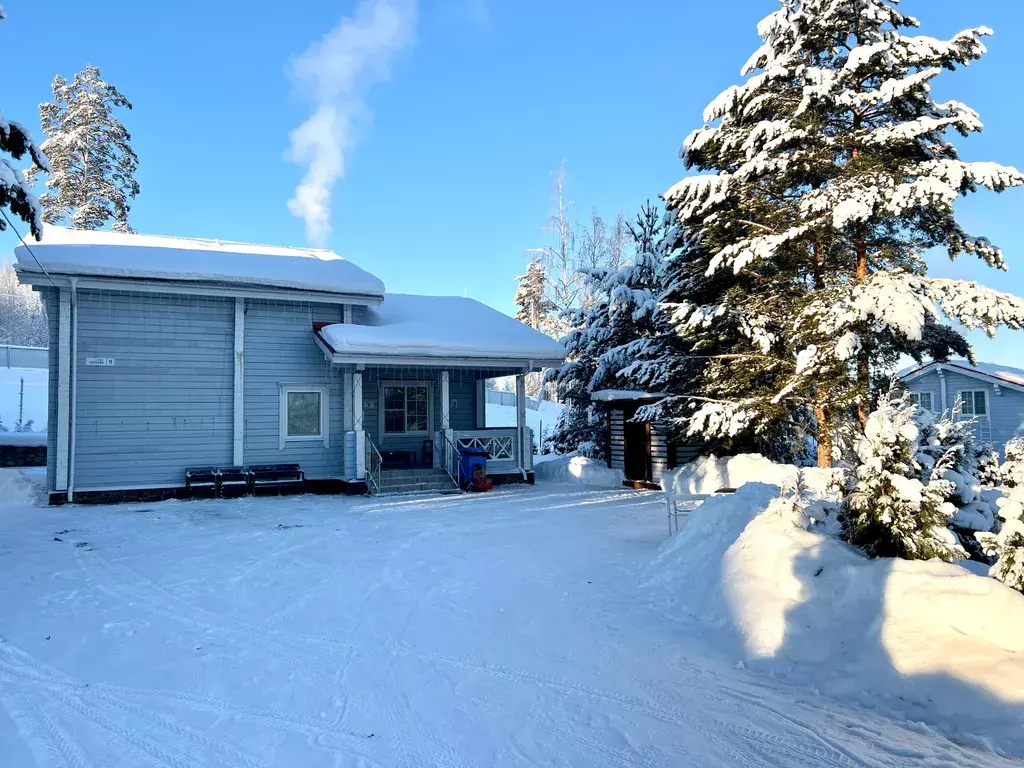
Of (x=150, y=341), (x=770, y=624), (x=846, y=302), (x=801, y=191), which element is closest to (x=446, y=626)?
(x=770, y=624)

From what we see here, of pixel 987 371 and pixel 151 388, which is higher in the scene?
pixel 987 371

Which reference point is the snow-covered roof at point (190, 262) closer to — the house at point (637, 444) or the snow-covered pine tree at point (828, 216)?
the house at point (637, 444)

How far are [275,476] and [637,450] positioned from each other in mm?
8948

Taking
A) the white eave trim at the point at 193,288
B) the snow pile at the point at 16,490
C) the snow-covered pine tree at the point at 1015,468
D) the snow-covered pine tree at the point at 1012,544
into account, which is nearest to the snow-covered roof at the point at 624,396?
the white eave trim at the point at 193,288

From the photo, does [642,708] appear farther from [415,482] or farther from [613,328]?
[613,328]

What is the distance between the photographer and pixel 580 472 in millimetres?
16969

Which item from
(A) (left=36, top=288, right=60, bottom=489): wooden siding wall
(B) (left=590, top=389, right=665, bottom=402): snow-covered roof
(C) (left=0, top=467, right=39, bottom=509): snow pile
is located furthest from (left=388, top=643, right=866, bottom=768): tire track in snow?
(C) (left=0, top=467, right=39, bottom=509): snow pile

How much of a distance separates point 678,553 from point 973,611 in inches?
127

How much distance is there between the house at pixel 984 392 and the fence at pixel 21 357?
51482 mm

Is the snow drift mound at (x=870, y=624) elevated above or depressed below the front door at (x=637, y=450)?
below

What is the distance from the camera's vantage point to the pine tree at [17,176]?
20.0ft

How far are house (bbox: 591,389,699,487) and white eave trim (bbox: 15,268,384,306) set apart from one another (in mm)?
6913

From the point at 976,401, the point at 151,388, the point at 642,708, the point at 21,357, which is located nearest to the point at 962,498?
the point at 642,708

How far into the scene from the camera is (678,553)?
689 cm
